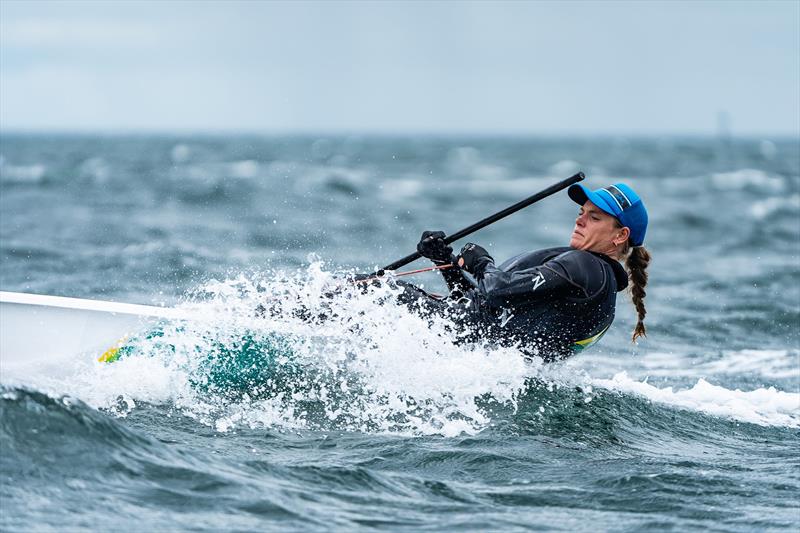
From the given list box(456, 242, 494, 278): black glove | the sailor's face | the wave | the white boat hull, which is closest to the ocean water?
the wave

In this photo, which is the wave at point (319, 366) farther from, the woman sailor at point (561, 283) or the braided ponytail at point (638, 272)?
the braided ponytail at point (638, 272)

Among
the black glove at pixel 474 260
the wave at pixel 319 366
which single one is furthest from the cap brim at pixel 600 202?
the wave at pixel 319 366

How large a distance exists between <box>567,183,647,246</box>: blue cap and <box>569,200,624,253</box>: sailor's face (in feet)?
A: 0.15

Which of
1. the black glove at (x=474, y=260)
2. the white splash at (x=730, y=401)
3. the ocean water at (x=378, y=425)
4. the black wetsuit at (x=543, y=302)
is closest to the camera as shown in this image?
the ocean water at (x=378, y=425)

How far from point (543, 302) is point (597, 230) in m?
0.46

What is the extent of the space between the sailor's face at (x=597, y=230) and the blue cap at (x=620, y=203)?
0.15 feet

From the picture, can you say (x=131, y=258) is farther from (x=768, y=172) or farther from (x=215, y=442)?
(x=768, y=172)

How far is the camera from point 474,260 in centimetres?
536

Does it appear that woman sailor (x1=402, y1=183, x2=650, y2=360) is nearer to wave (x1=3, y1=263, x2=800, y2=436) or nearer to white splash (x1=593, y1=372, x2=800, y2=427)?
wave (x1=3, y1=263, x2=800, y2=436)

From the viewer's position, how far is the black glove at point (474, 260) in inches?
210

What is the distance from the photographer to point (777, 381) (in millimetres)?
7320

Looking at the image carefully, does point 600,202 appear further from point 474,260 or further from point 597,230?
point 474,260

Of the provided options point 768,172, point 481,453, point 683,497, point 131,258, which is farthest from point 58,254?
point 768,172

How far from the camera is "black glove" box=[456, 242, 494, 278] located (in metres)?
5.32
